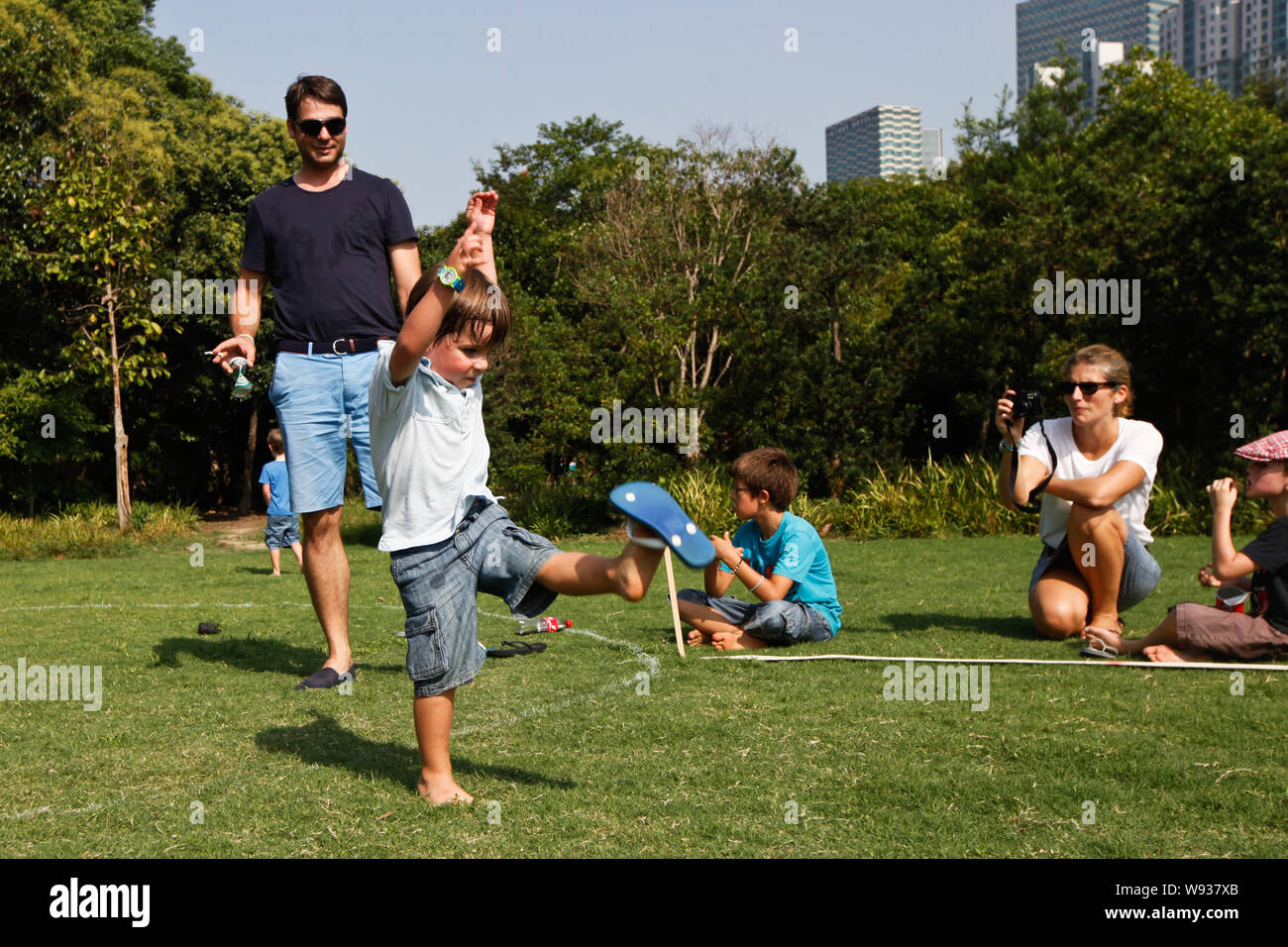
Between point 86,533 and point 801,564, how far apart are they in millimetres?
11225

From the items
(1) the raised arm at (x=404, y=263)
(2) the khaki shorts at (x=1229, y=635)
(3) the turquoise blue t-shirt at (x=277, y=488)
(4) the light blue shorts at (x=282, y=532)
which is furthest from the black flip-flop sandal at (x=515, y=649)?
(3) the turquoise blue t-shirt at (x=277, y=488)

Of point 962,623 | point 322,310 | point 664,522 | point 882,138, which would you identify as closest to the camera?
point 664,522

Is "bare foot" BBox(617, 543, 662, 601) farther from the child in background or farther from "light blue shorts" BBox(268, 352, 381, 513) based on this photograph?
the child in background

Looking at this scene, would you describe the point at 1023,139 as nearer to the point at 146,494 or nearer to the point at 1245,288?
the point at 1245,288

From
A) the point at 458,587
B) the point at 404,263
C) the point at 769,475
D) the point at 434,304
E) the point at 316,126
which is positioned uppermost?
the point at 316,126

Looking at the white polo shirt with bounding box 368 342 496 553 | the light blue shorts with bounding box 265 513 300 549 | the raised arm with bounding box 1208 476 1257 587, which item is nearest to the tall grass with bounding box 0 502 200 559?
the light blue shorts with bounding box 265 513 300 549

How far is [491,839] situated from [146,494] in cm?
2111

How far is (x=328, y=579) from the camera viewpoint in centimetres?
472

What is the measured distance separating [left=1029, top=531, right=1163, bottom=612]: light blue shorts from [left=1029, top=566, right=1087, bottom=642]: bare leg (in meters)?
0.08

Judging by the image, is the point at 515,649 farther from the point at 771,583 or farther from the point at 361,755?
the point at 361,755

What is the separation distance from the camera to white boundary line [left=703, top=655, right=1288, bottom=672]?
450cm

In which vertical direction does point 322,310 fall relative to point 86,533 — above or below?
above

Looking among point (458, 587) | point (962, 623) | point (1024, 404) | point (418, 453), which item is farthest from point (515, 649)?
point (1024, 404)
